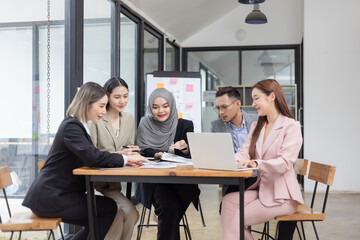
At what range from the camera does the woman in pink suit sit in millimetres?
2828

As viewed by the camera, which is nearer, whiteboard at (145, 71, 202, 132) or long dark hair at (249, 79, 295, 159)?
long dark hair at (249, 79, 295, 159)

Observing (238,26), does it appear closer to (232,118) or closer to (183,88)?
(183,88)

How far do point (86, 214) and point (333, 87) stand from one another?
6.00 meters

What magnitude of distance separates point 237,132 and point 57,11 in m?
1.87

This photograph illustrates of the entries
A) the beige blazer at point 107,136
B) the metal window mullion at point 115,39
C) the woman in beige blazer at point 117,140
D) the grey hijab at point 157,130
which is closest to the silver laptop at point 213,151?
the woman in beige blazer at point 117,140

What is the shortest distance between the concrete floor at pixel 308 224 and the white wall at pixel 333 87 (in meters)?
0.85

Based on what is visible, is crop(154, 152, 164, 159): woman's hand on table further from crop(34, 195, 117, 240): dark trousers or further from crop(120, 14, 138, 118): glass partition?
crop(120, 14, 138, 118): glass partition

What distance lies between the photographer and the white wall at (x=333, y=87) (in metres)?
7.78

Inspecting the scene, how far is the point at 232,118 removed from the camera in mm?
3953

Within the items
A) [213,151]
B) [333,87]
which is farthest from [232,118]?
[333,87]

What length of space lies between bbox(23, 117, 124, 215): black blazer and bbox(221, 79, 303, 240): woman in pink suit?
30.1 inches

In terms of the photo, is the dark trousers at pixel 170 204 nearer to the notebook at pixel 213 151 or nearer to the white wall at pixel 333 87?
the notebook at pixel 213 151

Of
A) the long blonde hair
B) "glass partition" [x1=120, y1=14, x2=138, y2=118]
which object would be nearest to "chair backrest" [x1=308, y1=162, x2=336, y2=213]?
the long blonde hair

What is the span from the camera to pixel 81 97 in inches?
115
